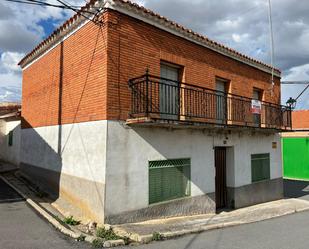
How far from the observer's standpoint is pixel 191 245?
23.8 feet

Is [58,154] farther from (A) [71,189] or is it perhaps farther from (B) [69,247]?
(B) [69,247]

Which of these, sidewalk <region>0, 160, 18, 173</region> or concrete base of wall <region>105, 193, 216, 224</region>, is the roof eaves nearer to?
sidewalk <region>0, 160, 18, 173</region>

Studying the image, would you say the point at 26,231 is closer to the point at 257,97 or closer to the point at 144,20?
the point at 144,20

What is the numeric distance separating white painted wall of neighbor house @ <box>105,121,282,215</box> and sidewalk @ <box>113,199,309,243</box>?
659 mm

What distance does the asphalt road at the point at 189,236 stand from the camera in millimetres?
7012

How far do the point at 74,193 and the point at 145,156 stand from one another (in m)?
2.44

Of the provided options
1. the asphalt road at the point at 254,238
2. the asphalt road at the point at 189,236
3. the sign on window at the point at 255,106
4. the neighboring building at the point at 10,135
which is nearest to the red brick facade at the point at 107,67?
the sign on window at the point at 255,106

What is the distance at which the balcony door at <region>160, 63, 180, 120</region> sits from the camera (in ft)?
33.4

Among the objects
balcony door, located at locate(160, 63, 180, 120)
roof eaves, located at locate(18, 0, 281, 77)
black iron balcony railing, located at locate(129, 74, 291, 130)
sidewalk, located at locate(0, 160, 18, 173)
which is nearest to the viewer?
roof eaves, located at locate(18, 0, 281, 77)

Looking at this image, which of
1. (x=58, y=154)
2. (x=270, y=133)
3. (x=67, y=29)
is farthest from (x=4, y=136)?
(x=270, y=133)

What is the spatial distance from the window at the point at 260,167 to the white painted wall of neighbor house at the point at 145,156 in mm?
1226

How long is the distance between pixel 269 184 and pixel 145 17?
30.8 feet

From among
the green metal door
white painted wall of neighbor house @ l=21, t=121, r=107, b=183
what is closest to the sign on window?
white painted wall of neighbor house @ l=21, t=121, r=107, b=183

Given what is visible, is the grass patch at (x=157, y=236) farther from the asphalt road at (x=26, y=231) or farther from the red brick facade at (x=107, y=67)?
the red brick facade at (x=107, y=67)
